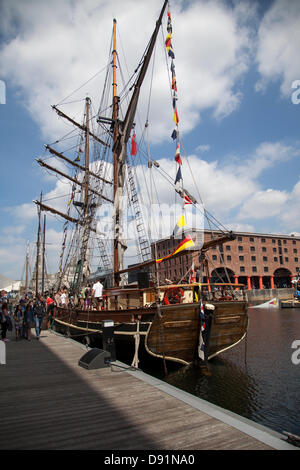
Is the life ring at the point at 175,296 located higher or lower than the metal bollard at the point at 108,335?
higher

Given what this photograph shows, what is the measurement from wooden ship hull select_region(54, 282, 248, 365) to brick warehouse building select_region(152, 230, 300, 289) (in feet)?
167

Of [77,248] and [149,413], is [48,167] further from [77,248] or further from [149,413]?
[149,413]

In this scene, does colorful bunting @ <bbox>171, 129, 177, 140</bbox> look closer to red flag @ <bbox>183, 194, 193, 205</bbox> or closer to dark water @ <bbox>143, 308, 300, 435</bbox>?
red flag @ <bbox>183, 194, 193, 205</bbox>

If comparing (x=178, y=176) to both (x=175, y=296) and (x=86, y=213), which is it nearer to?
(x=175, y=296)

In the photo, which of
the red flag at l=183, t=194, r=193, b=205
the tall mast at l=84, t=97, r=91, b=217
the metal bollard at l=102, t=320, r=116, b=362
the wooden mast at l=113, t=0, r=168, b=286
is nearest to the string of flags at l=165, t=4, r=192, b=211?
the red flag at l=183, t=194, r=193, b=205

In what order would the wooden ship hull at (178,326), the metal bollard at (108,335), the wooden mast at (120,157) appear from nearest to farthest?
the metal bollard at (108,335)
the wooden ship hull at (178,326)
the wooden mast at (120,157)

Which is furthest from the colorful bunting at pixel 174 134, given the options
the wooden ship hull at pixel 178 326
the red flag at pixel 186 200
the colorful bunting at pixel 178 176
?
the wooden ship hull at pixel 178 326

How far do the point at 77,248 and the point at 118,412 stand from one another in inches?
800

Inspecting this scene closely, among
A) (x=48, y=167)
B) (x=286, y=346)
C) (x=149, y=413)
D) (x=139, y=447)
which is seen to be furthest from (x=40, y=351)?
(x=48, y=167)

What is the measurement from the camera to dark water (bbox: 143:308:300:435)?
7.23 m

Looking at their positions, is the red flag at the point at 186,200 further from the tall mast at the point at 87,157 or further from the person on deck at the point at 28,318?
the tall mast at the point at 87,157

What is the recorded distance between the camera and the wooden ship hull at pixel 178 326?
9.69 m

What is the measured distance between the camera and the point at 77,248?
24.3m

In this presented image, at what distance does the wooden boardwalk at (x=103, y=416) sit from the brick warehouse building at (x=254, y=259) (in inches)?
2208
